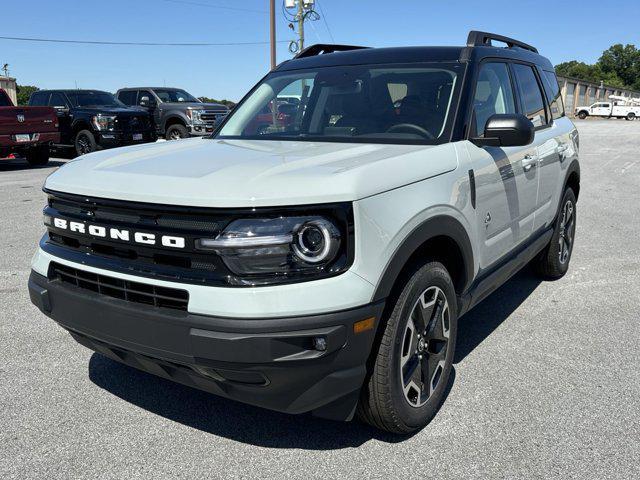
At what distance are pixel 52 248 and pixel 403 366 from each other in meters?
1.73

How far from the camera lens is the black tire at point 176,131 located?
17406 millimetres

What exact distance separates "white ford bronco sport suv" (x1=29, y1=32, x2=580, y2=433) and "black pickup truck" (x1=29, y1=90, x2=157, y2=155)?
42.0 feet

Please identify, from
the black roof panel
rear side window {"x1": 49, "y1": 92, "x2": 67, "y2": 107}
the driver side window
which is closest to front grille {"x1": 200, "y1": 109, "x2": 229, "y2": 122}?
rear side window {"x1": 49, "y1": 92, "x2": 67, "y2": 107}

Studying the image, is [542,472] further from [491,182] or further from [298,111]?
[298,111]

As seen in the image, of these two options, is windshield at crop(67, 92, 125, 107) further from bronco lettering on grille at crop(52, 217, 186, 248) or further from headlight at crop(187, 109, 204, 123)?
bronco lettering on grille at crop(52, 217, 186, 248)

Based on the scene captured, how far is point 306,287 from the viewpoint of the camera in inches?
85.8

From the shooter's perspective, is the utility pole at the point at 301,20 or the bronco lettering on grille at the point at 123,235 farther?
the utility pole at the point at 301,20

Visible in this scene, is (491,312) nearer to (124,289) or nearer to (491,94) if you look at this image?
(491,94)

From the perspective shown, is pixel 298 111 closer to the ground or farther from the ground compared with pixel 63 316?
farther from the ground

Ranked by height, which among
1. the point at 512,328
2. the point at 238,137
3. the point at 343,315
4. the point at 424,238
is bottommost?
the point at 512,328

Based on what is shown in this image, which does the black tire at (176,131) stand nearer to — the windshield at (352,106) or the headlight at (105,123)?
the headlight at (105,123)

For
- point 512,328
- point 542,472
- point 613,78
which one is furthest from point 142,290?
point 613,78

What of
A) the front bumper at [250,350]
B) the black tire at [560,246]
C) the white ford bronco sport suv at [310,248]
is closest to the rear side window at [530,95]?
the white ford bronco sport suv at [310,248]

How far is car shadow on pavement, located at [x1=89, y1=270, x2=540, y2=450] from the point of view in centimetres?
280
